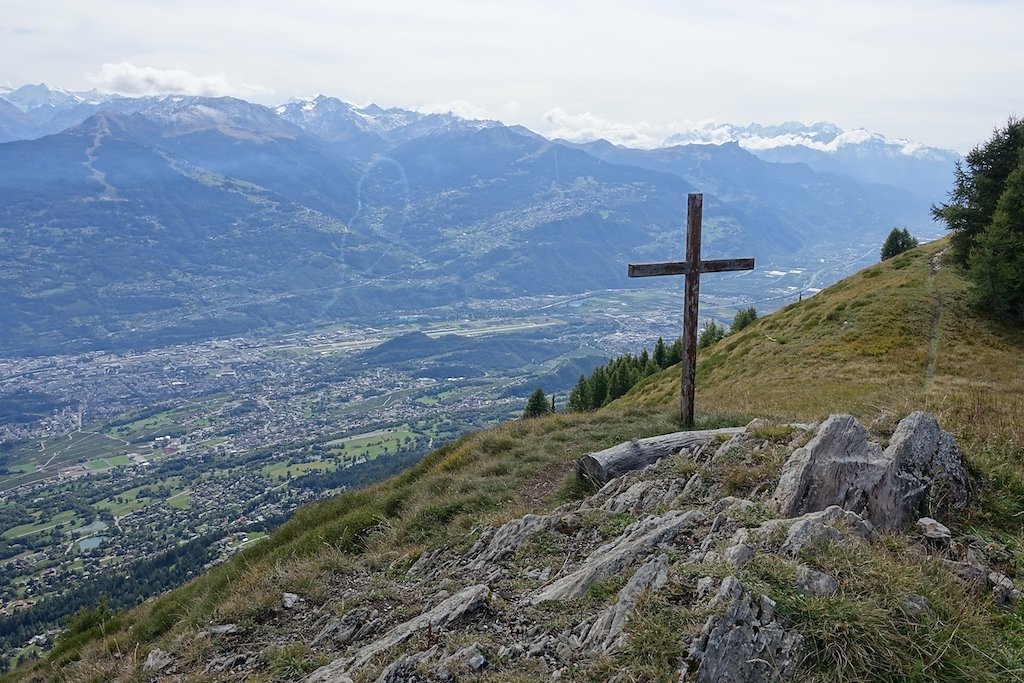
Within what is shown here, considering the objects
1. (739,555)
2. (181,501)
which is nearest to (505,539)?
(739,555)

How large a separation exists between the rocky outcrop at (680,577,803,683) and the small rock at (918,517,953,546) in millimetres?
3619

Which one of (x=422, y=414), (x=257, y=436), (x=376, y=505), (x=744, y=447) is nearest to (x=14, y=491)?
(x=257, y=436)

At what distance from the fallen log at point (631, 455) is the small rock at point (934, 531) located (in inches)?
190

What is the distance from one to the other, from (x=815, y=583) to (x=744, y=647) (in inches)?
40.8

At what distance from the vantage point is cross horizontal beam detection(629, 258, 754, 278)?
15094 millimetres

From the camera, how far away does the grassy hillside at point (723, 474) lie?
5316mm

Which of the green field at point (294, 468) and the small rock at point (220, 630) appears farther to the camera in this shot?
the green field at point (294, 468)

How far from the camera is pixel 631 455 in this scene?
1316 centimetres

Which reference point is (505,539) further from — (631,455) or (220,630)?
(220,630)

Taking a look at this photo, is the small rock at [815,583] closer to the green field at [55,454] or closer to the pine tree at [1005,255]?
the pine tree at [1005,255]

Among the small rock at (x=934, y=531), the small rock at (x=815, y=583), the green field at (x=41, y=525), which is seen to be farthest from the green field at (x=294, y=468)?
the small rock at (x=815, y=583)

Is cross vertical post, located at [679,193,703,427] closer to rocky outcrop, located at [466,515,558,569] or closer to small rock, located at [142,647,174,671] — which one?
rocky outcrop, located at [466,515,558,569]

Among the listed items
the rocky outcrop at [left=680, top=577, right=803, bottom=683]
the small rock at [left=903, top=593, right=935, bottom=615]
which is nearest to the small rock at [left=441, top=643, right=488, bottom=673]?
the rocky outcrop at [left=680, top=577, right=803, bottom=683]

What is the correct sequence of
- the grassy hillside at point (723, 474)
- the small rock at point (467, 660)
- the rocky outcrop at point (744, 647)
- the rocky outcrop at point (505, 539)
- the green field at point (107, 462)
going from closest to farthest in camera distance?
the rocky outcrop at point (744, 647), the grassy hillside at point (723, 474), the small rock at point (467, 660), the rocky outcrop at point (505, 539), the green field at point (107, 462)
